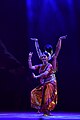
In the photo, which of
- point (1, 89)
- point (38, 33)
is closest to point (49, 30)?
point (38, 33)

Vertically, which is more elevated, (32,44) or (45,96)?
(32,44)

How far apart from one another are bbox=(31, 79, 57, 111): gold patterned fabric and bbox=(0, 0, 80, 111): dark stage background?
135 centimetres

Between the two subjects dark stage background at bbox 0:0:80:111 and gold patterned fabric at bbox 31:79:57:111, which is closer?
gold patterned fabric at bbox 31:79:57:111

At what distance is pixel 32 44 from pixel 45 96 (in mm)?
1879

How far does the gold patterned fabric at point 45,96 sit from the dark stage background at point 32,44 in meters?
1.35

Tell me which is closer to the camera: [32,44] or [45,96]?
[45,96]

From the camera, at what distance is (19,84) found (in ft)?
32.0

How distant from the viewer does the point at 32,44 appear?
31.8 ft

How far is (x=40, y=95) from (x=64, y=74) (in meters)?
1.45

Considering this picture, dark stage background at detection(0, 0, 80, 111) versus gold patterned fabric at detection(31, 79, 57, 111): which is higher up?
dark stage background at detection(0, 0, 80, 111)

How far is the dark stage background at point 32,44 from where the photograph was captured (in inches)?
378

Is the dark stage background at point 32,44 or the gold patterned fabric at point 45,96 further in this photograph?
the dark stage background at point 32,44

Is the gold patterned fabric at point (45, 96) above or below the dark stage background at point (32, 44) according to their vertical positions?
below

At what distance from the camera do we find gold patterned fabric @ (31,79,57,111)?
819 cm
